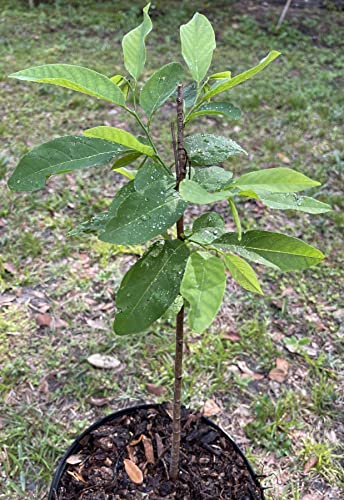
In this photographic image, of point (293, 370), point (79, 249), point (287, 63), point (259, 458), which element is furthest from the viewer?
point (287, 63)

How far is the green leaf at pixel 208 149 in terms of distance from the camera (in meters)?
0.92

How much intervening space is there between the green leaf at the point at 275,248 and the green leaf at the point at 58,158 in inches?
9.8

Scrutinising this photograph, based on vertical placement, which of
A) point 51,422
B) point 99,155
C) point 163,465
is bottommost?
point 51,422

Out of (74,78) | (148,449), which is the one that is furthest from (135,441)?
(74,78)

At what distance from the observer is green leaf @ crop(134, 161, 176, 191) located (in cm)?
83

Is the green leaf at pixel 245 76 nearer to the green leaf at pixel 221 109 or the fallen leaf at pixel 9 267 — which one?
the green leaf at pixel 221 109

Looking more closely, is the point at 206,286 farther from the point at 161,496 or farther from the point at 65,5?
the point at 65,5

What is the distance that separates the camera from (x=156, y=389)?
1913 millimetres

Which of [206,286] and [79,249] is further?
[79,249]

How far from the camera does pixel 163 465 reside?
1.44 metres

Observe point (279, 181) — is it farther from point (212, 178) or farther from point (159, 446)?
point (159, 446)

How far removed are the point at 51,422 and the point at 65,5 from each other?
4.20 m

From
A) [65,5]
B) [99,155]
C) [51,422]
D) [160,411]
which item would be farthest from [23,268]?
[65,5]

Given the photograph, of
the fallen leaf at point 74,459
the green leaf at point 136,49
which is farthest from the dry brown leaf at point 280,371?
the green leaf at point 136,49
